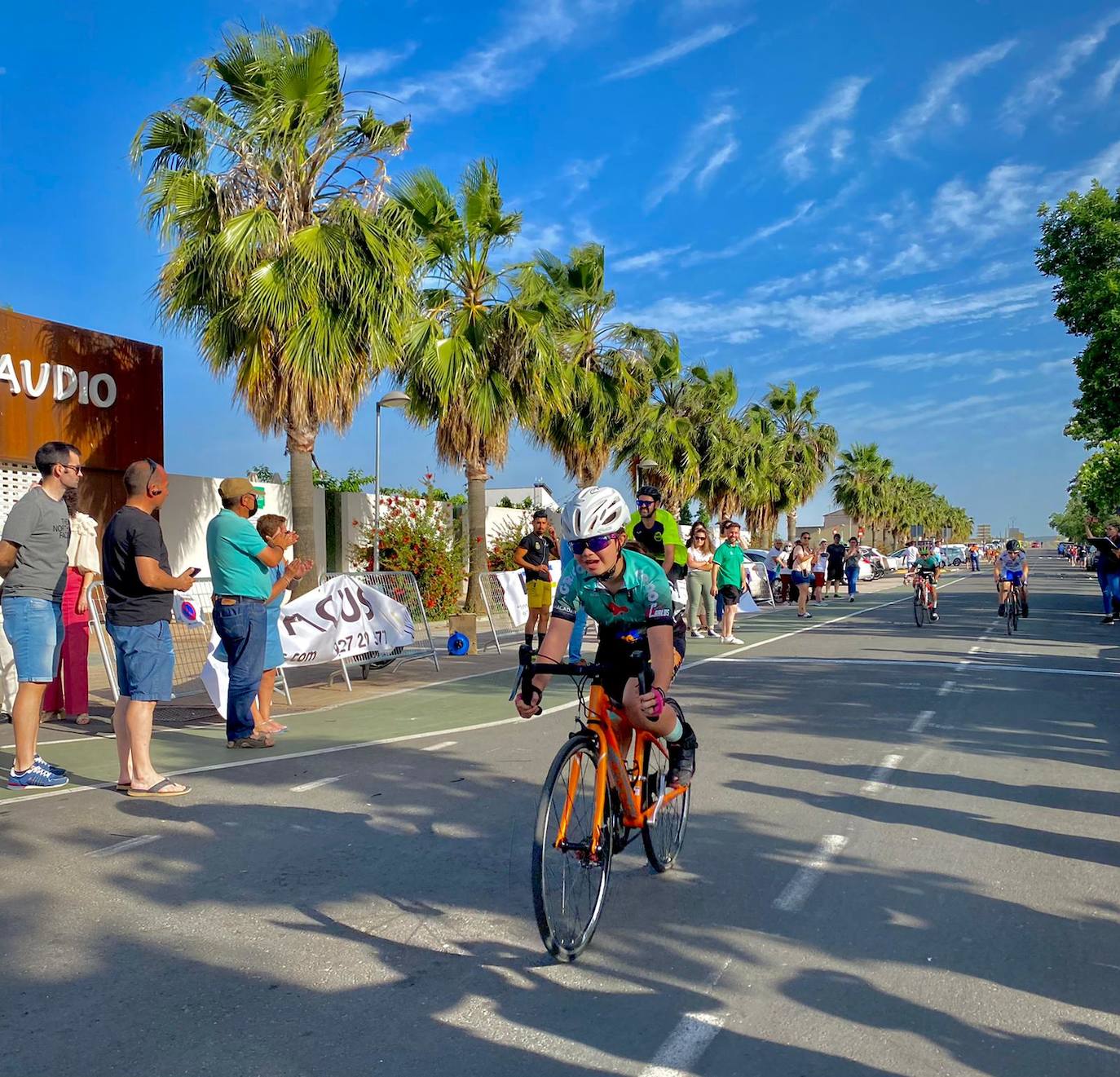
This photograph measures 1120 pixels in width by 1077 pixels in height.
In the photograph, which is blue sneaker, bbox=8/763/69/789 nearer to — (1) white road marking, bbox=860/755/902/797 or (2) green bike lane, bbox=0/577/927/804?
(2) green bike lane, bbox=0/577/927/804

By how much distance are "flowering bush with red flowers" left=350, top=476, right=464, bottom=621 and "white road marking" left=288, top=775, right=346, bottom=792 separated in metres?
13.9

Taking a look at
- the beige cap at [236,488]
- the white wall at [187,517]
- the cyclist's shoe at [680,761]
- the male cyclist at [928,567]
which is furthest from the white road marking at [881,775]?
the white wall at [187,517]

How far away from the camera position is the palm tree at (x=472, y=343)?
20875 mm

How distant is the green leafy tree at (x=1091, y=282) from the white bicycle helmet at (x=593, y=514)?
2514 centimetres

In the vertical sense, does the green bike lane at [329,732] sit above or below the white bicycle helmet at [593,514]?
below

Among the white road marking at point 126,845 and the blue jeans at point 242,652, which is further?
the blue jeans at point 242,652

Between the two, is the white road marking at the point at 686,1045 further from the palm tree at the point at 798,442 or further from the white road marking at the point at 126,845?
the palm tree at the point at 798,442

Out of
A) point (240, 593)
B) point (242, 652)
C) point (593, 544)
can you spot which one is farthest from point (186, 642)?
point (593, 544)

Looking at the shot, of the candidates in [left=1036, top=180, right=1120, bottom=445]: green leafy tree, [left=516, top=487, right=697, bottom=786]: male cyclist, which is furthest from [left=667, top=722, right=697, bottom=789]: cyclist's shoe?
[left=1036, top=180, right=1120, bottom=445]: green leafy tree

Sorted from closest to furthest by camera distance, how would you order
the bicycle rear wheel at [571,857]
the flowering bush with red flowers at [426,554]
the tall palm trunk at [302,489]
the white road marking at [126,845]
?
the bicycle rear wheel at [571,857], the white road marking at [126,845], the tall palm trunk at [302,489], the flowering bush with red flowers at [426,554]

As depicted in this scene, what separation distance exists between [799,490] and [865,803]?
5077cm

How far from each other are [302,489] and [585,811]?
1274 cm

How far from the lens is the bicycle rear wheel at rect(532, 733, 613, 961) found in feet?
12.7

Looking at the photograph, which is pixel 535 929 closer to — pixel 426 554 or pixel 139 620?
pixel 139 620
